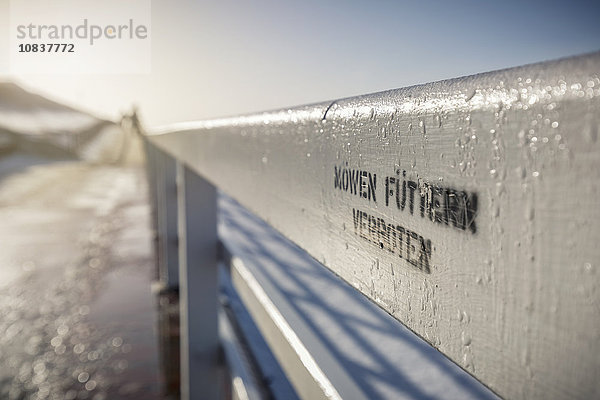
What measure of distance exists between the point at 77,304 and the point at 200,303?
158cm

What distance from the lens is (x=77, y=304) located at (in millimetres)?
2227

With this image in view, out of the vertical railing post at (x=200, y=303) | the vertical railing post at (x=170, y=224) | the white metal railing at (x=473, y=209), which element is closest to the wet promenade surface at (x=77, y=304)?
the vertical railing post at (x=170, y=224)

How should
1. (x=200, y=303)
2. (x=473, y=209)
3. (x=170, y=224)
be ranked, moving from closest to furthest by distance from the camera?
(x=473, y=209), (x=200, y=303), (x=170, y=224)

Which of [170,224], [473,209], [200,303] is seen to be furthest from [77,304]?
[473,209]

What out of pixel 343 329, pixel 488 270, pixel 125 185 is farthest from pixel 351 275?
pixel 125 185

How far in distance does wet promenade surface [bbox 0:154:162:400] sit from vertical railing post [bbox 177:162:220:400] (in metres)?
0.73

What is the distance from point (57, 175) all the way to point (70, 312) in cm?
673

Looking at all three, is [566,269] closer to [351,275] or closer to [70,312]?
[351,275]

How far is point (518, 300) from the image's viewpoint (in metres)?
0.11

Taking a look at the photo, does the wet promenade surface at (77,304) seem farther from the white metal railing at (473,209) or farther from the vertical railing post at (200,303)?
the white metal railing at (473,209)

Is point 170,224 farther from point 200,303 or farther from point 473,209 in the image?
point 473,209

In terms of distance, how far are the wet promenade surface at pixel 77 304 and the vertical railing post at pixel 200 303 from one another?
73 cm

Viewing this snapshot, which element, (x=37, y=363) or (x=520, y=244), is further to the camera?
(x=37, y=363)

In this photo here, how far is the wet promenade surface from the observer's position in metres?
1.62
